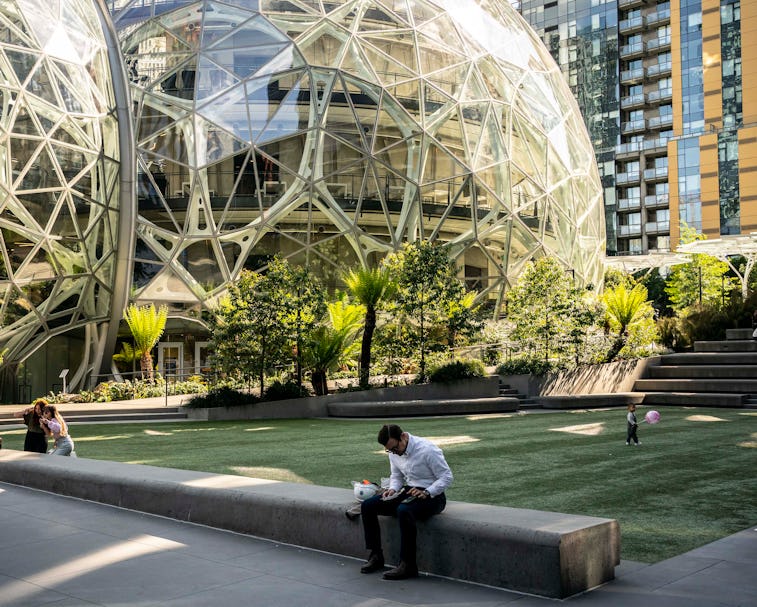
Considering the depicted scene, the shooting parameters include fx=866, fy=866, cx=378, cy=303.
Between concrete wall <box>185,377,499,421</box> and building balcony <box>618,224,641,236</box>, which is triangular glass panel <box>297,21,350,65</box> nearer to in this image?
concrete wall <box>185,377,499,421</box>

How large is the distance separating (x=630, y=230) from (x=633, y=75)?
50.7 feet

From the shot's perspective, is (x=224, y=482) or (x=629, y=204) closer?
(x=224, y=482)

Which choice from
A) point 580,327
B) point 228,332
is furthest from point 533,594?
point 580,327

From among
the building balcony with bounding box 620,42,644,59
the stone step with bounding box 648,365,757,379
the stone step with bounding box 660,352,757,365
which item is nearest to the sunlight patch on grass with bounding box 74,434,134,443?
the stone step with bounding box 648,365,757,379

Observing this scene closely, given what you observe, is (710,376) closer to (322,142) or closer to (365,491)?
(322,142)

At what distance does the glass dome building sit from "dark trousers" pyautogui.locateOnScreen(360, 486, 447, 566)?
64.4 feet

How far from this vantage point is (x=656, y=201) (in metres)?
80.8

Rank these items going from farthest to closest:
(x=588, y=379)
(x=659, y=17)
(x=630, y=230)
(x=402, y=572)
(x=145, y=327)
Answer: (x=659, y=17) < (x=630, y=230) < (x=588, y=379) < (x=145, y=327) < (x=402, y=572)

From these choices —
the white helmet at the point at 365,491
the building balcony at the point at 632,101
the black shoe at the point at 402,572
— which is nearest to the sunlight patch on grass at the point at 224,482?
the white helmet at the point at 365,491

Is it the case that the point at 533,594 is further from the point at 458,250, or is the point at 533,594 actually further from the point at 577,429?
the point at 458,250

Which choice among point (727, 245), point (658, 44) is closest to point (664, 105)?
point (658, 44)

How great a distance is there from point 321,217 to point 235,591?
77.8ft

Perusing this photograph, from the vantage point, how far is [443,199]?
3147 cm

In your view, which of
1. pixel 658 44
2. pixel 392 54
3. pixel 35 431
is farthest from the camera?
pixel 658 44
